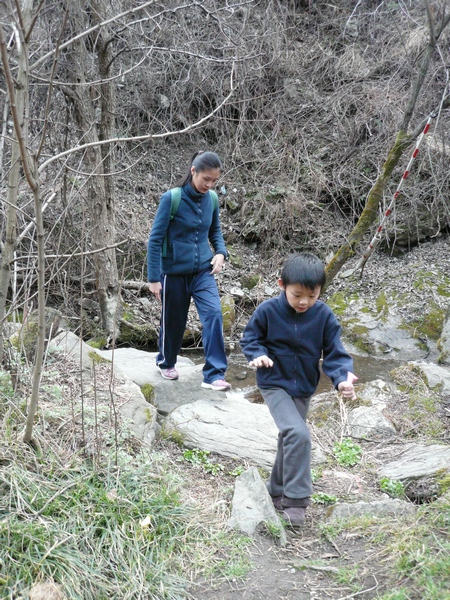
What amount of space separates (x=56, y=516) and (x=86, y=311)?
18.7 feet

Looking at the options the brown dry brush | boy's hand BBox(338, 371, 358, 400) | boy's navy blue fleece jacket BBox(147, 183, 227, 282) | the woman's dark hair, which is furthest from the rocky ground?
the brown dry brush

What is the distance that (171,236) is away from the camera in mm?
4574

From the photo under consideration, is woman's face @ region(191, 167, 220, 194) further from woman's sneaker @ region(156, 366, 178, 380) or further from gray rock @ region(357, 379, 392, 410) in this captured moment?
gray rock @ region(357, 379, 392, 410)

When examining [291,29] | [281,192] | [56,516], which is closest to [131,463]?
[56,516]

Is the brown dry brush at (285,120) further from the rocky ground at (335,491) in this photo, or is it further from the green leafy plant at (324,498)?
the green leafy plant at (324,498)

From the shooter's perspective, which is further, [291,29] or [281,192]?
[291,29]

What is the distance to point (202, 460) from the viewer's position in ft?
12.7

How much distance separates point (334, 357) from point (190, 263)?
1744 mm

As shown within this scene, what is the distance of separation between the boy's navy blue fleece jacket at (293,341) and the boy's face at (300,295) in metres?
0.09

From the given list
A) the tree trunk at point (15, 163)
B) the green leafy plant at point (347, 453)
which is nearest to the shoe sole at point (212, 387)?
the green leafy plant at point (347, 453)

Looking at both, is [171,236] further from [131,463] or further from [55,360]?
[131,463]

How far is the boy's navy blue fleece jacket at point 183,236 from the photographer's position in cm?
449

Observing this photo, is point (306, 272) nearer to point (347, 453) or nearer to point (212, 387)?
point (347, 453)

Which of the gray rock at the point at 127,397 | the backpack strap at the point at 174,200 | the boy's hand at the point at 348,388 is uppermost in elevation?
the backpack strap at the point at 174,200
